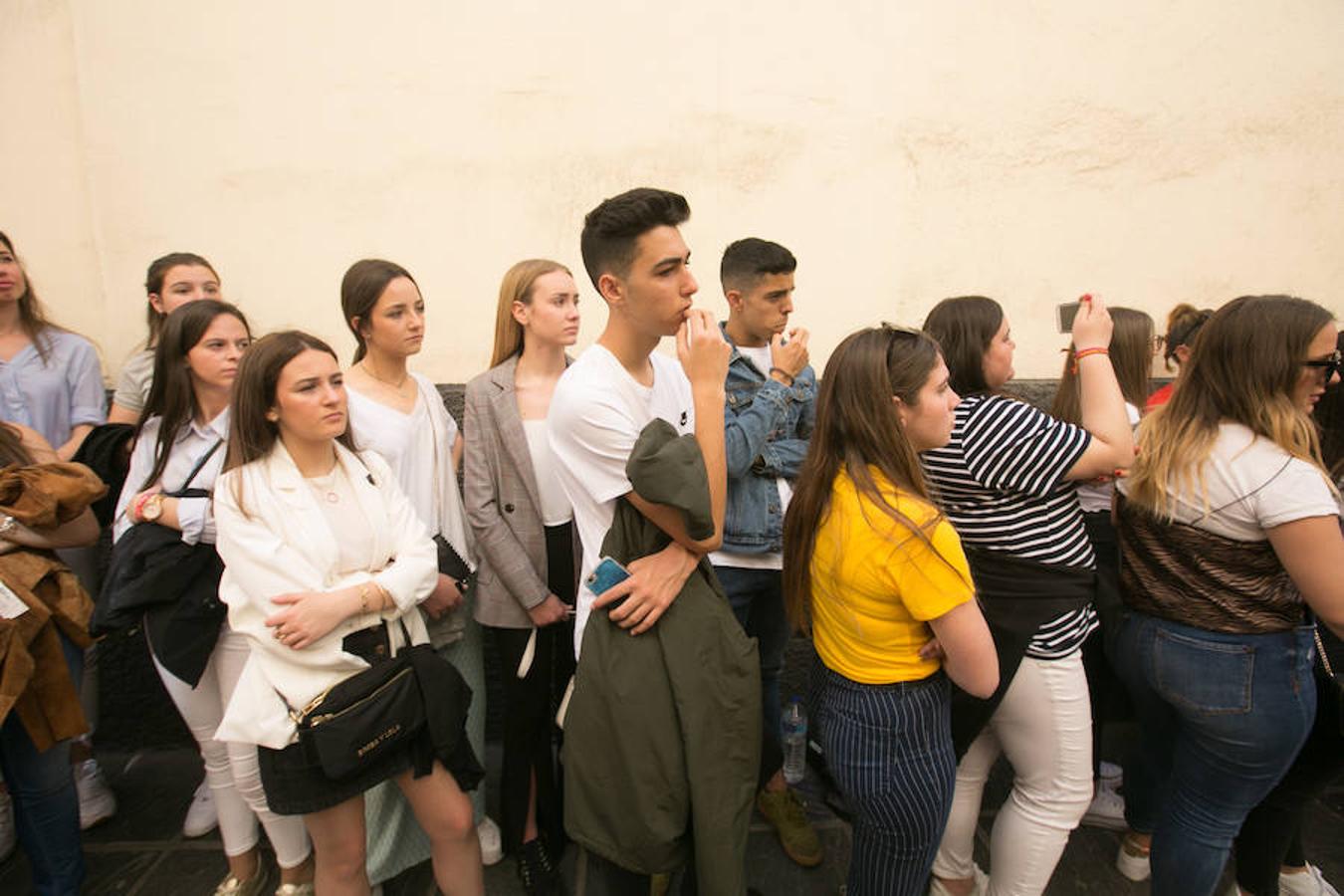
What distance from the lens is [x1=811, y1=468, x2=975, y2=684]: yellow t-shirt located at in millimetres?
1499

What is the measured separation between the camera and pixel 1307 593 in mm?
1665

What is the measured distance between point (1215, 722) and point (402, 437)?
2491mm

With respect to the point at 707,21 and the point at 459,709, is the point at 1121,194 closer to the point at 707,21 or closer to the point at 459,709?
the point at 707,21

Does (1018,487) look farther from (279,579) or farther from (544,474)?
(279,579)

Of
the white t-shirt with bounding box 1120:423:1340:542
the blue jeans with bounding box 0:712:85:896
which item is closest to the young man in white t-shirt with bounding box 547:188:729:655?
the white t-shirt with bounding box 1120:423:1340:542

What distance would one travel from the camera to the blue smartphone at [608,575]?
1.49 m

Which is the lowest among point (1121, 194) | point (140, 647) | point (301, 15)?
point (140, 647)

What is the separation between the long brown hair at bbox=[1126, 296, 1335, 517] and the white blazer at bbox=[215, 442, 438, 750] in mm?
2019

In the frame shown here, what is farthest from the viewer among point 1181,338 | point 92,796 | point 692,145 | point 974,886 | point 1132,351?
point 692,145

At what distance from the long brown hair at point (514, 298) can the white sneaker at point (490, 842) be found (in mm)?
1739

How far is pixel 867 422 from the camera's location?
5.28ft

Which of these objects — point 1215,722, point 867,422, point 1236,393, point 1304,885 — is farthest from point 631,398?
point 1304,885

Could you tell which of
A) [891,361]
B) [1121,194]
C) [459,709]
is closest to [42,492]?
[459,709]

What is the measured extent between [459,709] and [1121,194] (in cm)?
400
